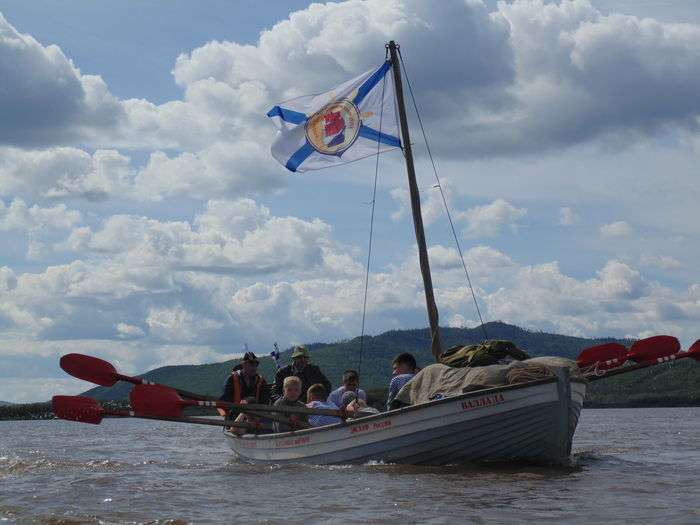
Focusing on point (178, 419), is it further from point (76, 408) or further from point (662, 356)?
point (662, 356)

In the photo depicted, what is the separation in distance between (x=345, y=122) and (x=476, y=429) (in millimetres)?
8119

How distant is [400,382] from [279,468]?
2901 mm

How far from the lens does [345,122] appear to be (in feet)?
70.1

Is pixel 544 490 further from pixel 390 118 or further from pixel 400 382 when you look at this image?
pixel 390 118

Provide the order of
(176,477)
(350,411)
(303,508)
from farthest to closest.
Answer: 1. (176,477)
2. (350,411)
3. (303,508)

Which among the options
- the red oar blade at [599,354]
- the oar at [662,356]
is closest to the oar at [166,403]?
the red oar blade at [599,354]

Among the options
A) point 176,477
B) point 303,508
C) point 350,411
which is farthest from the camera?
point 176,477

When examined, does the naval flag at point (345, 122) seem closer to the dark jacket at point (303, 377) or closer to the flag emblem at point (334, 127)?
the flag emblem at point (334, 127)

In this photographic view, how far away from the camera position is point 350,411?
56.5 feet

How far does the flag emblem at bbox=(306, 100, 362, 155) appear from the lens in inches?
840

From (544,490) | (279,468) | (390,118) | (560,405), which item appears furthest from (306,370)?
(544,490)

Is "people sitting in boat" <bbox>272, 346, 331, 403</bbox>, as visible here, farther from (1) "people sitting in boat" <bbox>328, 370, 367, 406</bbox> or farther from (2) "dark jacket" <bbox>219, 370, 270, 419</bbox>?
(1) "people sitting in boat" <bbox>328, 370, 367, 406</bbox>

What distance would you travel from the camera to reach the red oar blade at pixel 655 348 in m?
18.3

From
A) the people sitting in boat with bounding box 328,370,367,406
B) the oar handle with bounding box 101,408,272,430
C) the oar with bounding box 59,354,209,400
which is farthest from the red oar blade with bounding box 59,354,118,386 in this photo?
the people sitting in boat with bounding box 328,370,367,406
